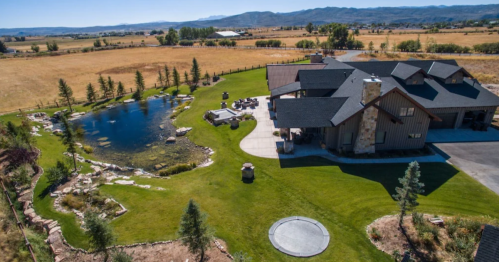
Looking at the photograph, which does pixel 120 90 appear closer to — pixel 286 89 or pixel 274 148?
pixel 286 89

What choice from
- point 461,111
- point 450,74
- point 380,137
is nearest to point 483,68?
point 450,74

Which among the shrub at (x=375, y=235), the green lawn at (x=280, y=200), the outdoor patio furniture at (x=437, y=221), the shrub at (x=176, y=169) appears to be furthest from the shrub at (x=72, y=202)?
the outdoor patio furniture at (x=437, y=221)

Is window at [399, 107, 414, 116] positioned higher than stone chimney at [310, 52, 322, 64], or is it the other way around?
stone chimney at [310, 52, 322, 64]

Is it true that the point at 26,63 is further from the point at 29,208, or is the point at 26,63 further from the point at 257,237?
the point at 257,237

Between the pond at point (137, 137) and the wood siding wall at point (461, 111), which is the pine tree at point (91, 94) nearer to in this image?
the pond at point (137, 137)

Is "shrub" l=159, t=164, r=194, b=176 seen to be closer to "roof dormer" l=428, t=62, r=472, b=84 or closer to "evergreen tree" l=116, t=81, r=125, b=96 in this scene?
"roof dormer" l=428, t=62, r=472, b=84

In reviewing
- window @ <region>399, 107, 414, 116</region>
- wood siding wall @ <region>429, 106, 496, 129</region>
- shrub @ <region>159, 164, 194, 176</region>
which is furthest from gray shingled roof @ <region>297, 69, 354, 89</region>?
shrub @ <region>159, 164, 194, 176</region>
